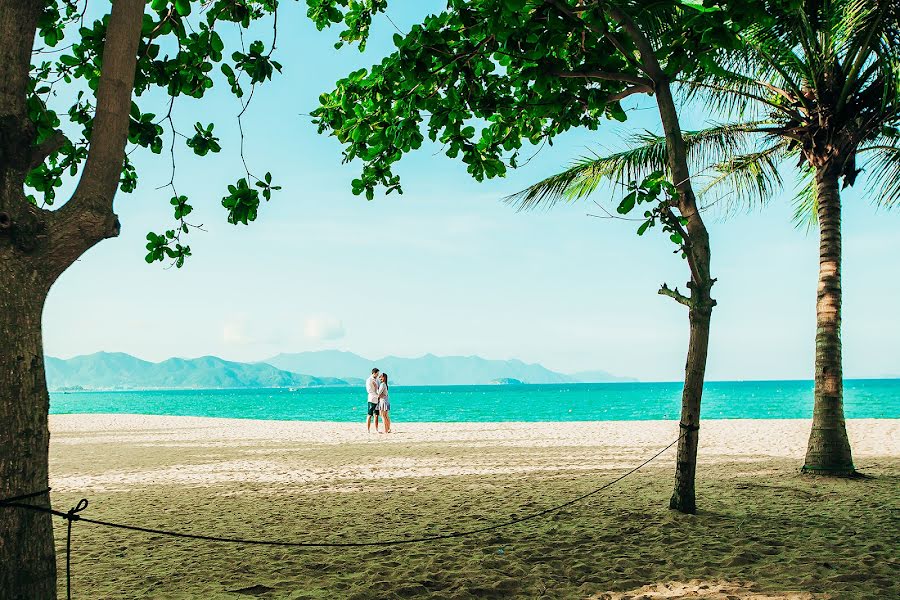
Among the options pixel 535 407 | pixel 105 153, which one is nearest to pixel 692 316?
pixel 105 153

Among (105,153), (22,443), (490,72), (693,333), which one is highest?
(490,72)

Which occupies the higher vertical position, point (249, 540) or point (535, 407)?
point (249, 540)

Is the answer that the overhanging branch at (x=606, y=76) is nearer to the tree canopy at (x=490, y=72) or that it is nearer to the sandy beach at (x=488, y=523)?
the tree canopy at (x=490, y=72)

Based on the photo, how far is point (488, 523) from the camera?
231 inches

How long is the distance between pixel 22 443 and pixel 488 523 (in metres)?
3.88

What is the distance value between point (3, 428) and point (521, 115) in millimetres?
4671

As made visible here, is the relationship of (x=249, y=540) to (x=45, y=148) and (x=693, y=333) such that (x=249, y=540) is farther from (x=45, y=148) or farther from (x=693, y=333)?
(x=693, y=333)

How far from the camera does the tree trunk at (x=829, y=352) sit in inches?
302

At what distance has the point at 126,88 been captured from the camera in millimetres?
3461

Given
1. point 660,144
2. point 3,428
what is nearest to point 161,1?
point 3,428

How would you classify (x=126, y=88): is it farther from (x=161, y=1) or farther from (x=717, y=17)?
(x=717, y=17)

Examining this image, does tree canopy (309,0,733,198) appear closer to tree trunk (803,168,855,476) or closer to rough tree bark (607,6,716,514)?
Answer: rough tree bark (607,6,716,514)

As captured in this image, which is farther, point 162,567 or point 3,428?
point 162,567

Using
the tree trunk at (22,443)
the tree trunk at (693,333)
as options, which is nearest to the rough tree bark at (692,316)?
the tree trunk at (693,333)
